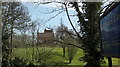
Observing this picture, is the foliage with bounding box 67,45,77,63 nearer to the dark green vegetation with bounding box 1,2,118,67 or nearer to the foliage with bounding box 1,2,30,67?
the dark green vegetation with bounding box 1,2,118,67

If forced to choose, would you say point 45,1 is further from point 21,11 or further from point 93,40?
point 93,40

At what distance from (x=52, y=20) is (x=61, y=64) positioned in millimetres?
1463

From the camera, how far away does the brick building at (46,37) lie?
491 cm

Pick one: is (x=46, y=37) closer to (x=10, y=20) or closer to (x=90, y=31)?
(x=10, y=20)

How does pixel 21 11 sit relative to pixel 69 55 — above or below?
above

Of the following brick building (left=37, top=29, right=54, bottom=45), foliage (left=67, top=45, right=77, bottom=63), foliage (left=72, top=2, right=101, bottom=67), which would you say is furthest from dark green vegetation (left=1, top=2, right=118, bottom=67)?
foliage (left=67, top=45, right=77, bottom=63)

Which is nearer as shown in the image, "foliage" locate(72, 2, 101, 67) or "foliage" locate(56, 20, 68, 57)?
"foliage" locate(72, 2, 101, 67)

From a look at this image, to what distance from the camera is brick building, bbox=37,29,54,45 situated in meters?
4.91

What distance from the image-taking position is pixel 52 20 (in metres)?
4.80

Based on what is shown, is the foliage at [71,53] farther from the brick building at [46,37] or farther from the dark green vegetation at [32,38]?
the brick building at [46,37]

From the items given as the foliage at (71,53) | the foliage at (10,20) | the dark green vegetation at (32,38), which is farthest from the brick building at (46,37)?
the foliage at (71,53)

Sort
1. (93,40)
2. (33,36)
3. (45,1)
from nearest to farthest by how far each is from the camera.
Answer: (93,40), (45,1), (33,36)

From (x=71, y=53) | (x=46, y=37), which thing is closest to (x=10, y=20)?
(x=46, y=37)

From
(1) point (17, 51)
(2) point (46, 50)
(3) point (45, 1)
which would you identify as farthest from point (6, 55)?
(3) point (45, 1)
